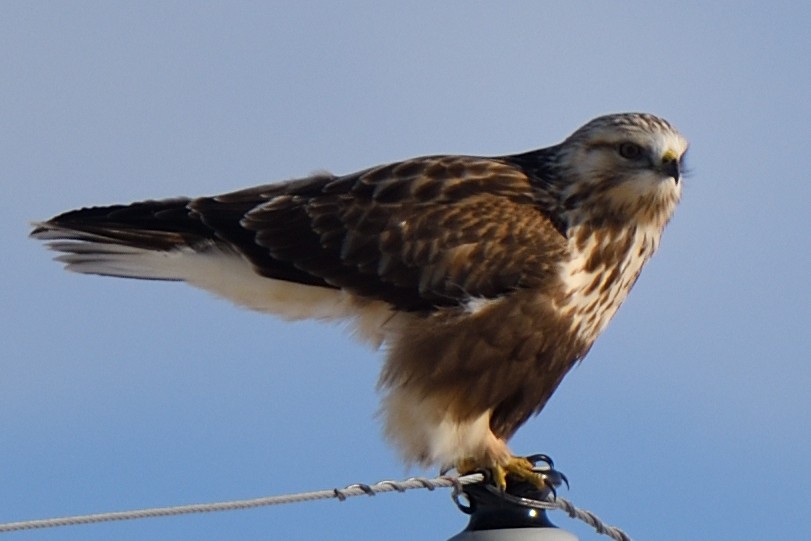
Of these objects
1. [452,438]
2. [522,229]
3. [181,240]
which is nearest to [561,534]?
[452,438]

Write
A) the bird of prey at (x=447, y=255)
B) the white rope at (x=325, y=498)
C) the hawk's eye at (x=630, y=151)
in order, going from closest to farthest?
1. the white rope at (x=325, y=498)
2. the bird of prey at (x=447, y=255)
3. the hawk's eye at (x=630, y=151)

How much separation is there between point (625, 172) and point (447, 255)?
78 centimetres

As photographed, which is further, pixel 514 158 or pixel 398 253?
pixel 514 158

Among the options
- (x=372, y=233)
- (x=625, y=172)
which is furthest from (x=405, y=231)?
(x=625, y=172)

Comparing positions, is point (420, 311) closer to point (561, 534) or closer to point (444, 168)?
point (444, 168)

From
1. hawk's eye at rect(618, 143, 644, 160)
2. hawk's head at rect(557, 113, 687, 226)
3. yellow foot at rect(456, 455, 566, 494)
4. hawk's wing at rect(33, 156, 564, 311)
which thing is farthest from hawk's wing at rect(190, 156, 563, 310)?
yellow foot at rect(456, 455, 566, 494)

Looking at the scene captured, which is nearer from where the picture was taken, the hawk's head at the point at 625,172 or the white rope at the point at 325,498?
the white rope at the point at 325,498

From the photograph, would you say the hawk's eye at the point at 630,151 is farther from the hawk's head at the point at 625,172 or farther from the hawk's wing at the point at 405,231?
the hawk's wing at the point at 405,231

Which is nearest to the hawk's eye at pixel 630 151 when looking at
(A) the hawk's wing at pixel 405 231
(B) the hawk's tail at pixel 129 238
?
(A) the hawk's wing at pixel 405 231

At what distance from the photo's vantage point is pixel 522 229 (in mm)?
6191

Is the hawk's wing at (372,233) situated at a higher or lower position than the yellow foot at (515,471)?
higher

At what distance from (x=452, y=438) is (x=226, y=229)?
1.27m

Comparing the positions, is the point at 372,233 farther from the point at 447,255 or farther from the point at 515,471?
the point at 515,471

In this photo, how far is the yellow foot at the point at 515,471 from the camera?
539cm
